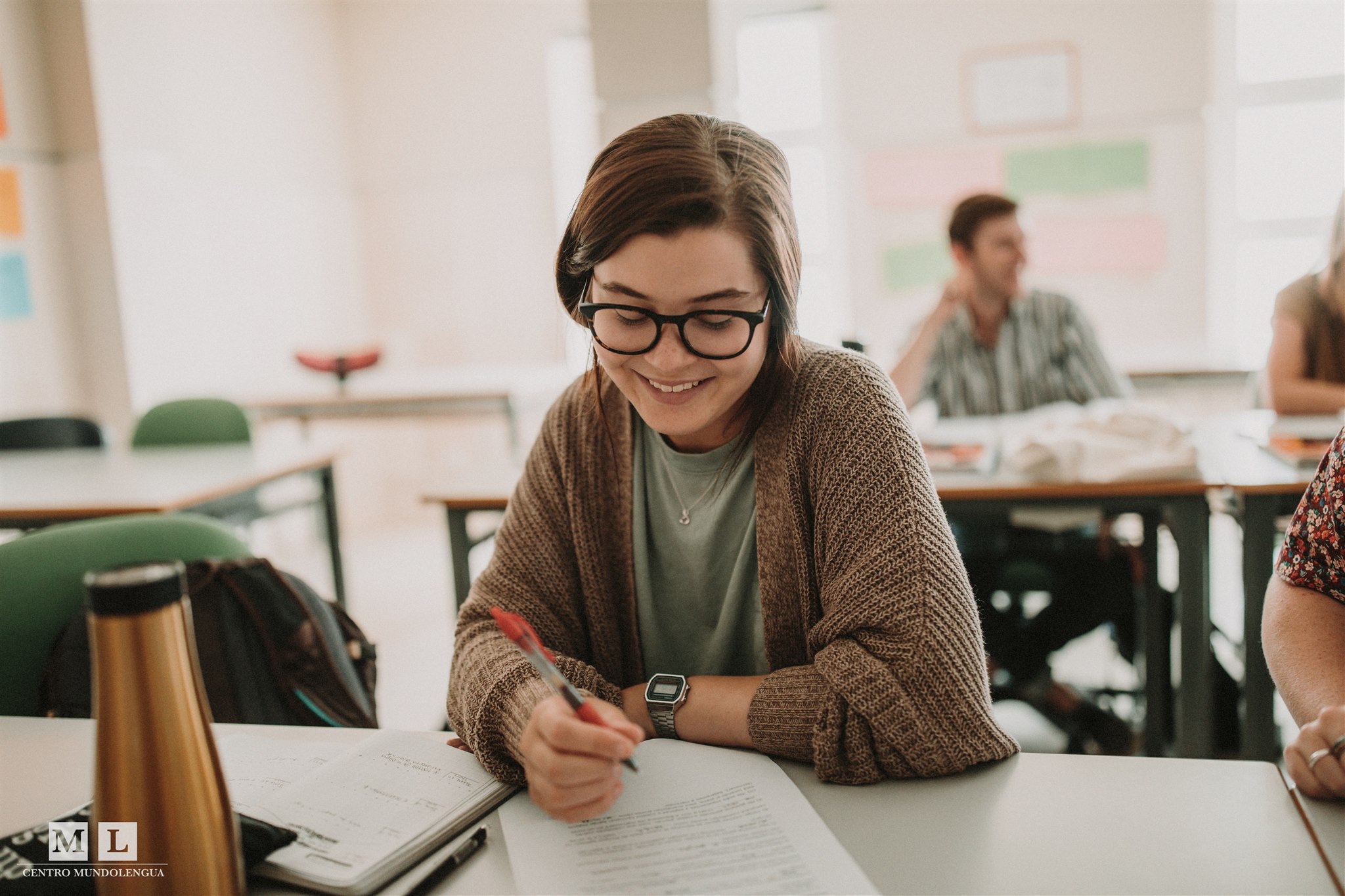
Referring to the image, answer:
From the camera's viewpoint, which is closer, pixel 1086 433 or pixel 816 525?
pixel 816 525

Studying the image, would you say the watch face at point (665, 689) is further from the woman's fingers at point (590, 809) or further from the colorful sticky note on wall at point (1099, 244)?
the colorful sticky note on wall at point (1099, 244)

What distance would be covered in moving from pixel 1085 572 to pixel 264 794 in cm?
196

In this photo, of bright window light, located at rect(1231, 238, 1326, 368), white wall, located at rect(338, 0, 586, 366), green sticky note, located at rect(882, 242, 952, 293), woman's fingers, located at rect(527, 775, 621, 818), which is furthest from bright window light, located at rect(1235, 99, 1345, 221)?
woman's fingers, located at rect(527, 775, 621, 818)

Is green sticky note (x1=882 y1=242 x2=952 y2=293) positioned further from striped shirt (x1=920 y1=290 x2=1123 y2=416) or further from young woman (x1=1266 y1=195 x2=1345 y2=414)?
young woman (x1=1266 y1=195 x2=1345 y2=414)

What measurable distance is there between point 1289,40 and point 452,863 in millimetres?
4943

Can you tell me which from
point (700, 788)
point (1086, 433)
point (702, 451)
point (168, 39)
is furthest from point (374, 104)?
point (700, 788)

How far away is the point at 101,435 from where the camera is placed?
3227mm

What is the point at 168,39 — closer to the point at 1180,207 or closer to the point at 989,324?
the point at 989,324

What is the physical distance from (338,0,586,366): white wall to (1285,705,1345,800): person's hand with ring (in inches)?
178

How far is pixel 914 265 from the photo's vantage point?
469cm

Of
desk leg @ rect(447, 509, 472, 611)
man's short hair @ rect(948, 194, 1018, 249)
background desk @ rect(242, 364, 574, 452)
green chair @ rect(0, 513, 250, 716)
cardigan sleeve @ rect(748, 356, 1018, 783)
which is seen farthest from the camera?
background desk @ rect(242, 364, 574, 452)

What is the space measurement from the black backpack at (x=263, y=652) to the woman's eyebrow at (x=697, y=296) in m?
0.64

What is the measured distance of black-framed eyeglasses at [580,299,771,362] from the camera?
0.91 meters

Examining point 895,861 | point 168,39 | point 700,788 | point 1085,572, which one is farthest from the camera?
point 168,39
